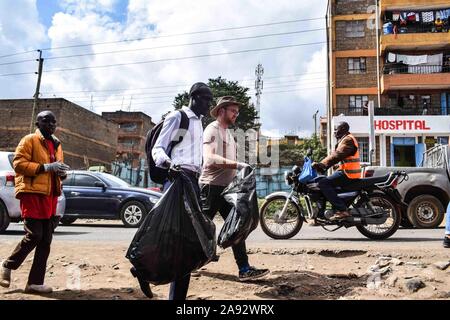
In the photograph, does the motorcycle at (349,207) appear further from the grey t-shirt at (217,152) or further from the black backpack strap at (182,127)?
the black backpack strap at (182,127)

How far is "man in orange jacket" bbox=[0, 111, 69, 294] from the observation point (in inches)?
157

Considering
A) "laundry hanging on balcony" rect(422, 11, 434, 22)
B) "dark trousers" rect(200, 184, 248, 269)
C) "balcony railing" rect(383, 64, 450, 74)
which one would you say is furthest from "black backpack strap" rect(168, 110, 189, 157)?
"laundry hanging on balcony" rect(422, 11, 434, 22)

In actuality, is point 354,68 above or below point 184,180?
above

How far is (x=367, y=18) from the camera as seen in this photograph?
34188mm

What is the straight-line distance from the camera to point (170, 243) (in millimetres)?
3148

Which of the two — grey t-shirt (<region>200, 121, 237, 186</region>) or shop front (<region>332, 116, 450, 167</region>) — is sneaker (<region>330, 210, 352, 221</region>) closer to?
grey t-shirt (<region>200, 121, 237, 186</region>)

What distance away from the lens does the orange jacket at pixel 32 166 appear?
13.0 ft

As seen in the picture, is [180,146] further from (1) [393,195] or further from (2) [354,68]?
(2) [354,68]

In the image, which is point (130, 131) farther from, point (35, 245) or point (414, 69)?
point (35, 245)

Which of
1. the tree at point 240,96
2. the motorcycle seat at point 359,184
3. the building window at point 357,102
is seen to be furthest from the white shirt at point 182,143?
the tree at point 240,96

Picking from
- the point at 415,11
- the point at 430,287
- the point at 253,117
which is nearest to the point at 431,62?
the point at 415,11

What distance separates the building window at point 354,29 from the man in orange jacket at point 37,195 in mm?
33597
